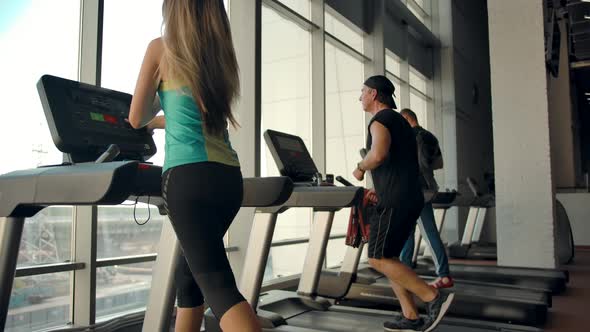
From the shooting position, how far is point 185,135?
4.43 feet

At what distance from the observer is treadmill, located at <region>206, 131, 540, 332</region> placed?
2.43 m

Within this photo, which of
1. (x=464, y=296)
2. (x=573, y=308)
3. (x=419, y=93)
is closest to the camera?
(x=464, y=296)

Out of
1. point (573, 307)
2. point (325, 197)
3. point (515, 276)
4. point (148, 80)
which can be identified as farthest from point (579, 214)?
point (148, 80)

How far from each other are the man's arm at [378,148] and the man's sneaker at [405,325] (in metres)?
0.83

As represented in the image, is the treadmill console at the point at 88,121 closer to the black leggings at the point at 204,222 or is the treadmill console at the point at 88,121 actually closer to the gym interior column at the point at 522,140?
the black leggings at the point at 204,222

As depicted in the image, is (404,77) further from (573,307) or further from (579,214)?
(573,307)

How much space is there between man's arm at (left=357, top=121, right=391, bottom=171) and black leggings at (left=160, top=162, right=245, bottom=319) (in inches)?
55.0

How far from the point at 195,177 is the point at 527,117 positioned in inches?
187

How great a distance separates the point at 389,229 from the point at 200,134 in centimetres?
149

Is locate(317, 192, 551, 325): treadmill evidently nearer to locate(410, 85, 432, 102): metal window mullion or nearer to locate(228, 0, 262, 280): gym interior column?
locate(228, 0, 262, 280): gym interior column

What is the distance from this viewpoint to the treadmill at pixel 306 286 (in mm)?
2430

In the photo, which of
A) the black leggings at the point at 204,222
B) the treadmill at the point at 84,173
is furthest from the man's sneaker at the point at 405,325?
the black leggings at the point at 204,222

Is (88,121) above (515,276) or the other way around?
above

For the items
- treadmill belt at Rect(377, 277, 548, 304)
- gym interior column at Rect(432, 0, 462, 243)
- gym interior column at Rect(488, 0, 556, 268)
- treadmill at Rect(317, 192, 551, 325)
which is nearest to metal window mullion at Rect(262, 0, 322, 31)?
gym interior column at Rect(488, 0, 556, 268)
